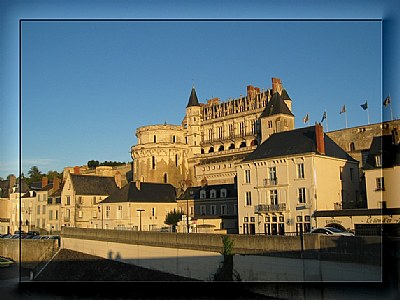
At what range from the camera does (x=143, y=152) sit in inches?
2116

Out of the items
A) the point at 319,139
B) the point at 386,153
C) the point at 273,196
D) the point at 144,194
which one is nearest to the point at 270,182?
the point at 273,196

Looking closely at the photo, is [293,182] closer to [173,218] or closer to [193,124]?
[173,218]

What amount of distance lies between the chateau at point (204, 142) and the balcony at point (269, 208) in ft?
68.6

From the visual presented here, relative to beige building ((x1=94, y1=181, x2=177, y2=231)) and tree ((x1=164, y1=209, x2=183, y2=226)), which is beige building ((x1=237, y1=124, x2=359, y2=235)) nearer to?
tree ((x1=164, y1=209, x2=183, y2=226))

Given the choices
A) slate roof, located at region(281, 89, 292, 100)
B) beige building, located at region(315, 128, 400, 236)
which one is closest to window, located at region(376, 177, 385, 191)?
beige building, located at region(315, 128, 400, 236)

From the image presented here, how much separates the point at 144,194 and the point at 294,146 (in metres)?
15.2

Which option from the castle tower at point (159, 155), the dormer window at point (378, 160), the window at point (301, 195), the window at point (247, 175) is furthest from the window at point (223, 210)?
the castle tower at point (159, 155)

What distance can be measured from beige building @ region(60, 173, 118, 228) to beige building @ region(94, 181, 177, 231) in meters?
1.08

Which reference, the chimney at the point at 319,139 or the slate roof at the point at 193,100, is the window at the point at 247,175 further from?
the slate roof at the point at 193,100

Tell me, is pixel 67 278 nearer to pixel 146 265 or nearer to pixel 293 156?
pixel 146 265

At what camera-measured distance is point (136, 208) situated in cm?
3631

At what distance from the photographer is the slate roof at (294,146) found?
25.4 meters

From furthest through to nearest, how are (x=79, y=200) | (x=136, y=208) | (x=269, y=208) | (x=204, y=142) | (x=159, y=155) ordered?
(x=204, y=142) < (x=159, y=155) < (x=79, y=200) < (x=136, y=208) < (x=269, y=208)

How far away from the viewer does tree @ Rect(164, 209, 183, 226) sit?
120ft
